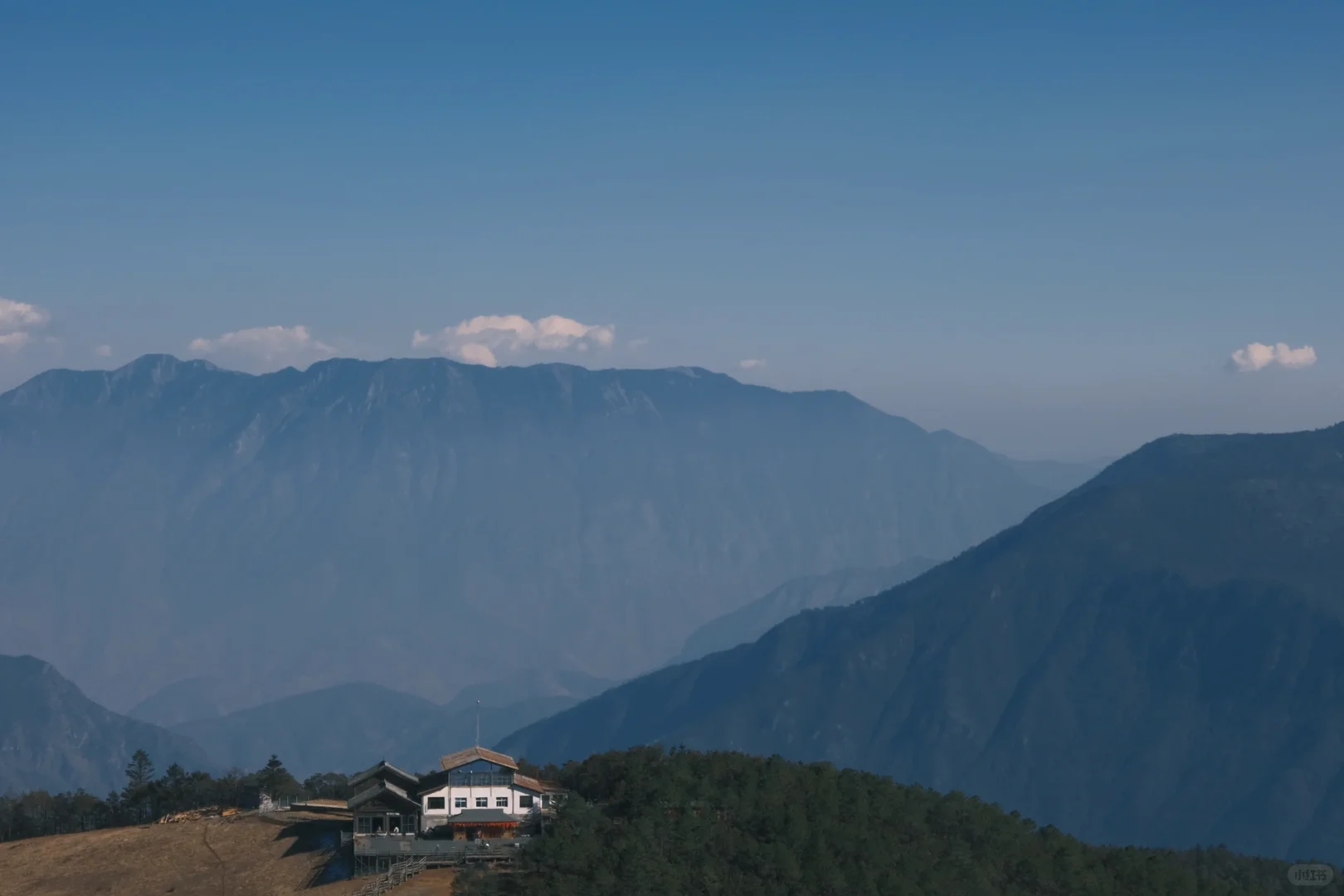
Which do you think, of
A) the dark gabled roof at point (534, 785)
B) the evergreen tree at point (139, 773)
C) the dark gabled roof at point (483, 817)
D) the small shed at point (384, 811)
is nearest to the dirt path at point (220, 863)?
the small shed at point (384, 811)

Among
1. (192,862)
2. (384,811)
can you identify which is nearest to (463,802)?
(384,811)

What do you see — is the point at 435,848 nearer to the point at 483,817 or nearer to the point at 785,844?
the point at 483,817

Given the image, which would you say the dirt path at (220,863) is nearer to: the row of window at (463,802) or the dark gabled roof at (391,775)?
the dark gabled roof at (391,775)

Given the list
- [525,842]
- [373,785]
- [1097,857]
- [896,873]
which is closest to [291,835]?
[373,785]

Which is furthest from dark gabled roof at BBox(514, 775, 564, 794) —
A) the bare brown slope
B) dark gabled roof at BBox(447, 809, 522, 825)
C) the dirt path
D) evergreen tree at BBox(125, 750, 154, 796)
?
evergreen tree at BBox(125, 750, 154, 796)

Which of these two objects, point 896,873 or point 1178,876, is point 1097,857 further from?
point 896,873

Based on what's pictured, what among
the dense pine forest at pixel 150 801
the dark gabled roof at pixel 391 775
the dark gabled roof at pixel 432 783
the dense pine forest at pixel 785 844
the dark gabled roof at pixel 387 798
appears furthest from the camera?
the dense pine forest at pixel 150 801
